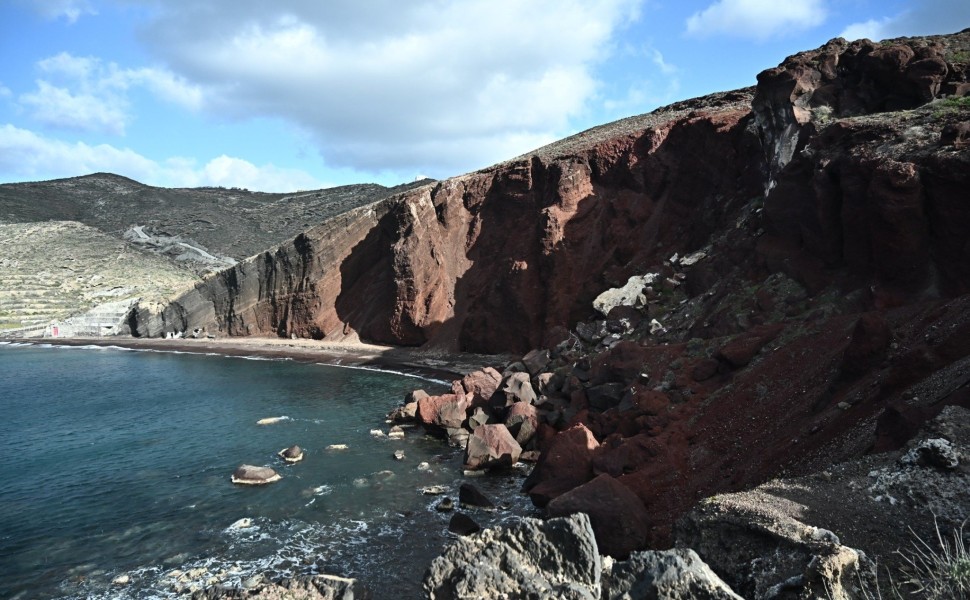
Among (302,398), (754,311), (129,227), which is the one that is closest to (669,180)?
(754,311)

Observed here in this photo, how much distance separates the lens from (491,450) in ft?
Answer: 74.0

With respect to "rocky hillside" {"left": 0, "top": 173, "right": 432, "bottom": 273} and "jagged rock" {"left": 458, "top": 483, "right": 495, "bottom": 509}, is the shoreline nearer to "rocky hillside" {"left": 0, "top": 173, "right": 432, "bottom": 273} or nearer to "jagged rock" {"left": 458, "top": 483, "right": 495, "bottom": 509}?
"jagged rock" {"left": 458, "top": 483, "right": 495, "bottom": 509}

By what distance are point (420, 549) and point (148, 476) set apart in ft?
42.5

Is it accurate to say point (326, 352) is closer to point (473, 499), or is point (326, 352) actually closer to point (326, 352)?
point (326, 352)

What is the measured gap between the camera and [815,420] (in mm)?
13305

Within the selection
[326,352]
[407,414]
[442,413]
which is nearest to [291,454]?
[407,414]

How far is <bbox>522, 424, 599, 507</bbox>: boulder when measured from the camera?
18.3 m

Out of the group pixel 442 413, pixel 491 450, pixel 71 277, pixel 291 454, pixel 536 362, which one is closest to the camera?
pixel 491 450

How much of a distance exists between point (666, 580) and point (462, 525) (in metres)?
11.8

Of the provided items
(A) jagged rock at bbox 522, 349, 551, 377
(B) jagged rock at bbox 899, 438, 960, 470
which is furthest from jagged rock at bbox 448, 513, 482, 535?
(A) jagged rock at bbox 522, 349, 551, 377

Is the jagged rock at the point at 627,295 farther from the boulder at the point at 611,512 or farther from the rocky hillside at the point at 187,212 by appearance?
the rocky hillside at the point at 187,212

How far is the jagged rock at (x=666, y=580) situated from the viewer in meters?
5.71

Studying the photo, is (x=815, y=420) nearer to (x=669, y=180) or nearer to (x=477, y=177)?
(x=669, y=180)

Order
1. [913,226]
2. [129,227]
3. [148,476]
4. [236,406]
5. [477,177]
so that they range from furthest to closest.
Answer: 1. [129,227]
2. [477,177]
3. [236,406]
4. [148,476]
5. [913,226]
